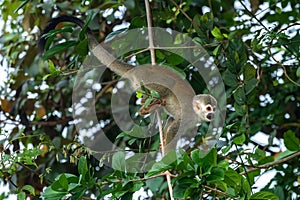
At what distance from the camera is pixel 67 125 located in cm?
218

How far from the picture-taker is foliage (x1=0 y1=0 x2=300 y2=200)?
1357 mm

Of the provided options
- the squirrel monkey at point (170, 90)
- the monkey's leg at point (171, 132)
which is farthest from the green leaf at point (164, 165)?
the squirrel monkey at point (170, 90)

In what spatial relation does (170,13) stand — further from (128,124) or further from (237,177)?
(237,177)

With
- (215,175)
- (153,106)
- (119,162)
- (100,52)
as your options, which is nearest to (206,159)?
(215,175)

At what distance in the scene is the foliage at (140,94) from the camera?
136 centimetres

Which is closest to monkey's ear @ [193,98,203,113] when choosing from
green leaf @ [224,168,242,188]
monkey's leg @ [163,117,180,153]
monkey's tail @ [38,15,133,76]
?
monkey's leg @ [163,117,180,153]

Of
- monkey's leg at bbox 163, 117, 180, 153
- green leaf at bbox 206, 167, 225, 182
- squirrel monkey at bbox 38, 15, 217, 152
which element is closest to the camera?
green leaf at bbox 206, 167, 225, 182

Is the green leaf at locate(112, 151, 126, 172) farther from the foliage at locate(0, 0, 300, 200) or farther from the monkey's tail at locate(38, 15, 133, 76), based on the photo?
the monkey's tail at locate(38, 15, 133, 76)

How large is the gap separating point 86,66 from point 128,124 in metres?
0.35

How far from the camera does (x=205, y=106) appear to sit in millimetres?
1816

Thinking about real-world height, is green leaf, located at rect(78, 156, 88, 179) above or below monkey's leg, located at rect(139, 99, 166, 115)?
below

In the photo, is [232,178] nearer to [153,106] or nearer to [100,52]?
[153,106]

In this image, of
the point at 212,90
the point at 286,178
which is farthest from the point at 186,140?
the point at 286,178

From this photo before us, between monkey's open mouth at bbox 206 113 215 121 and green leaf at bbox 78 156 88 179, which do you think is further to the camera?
monkey's open mouth at bbox 206 113 215 121
